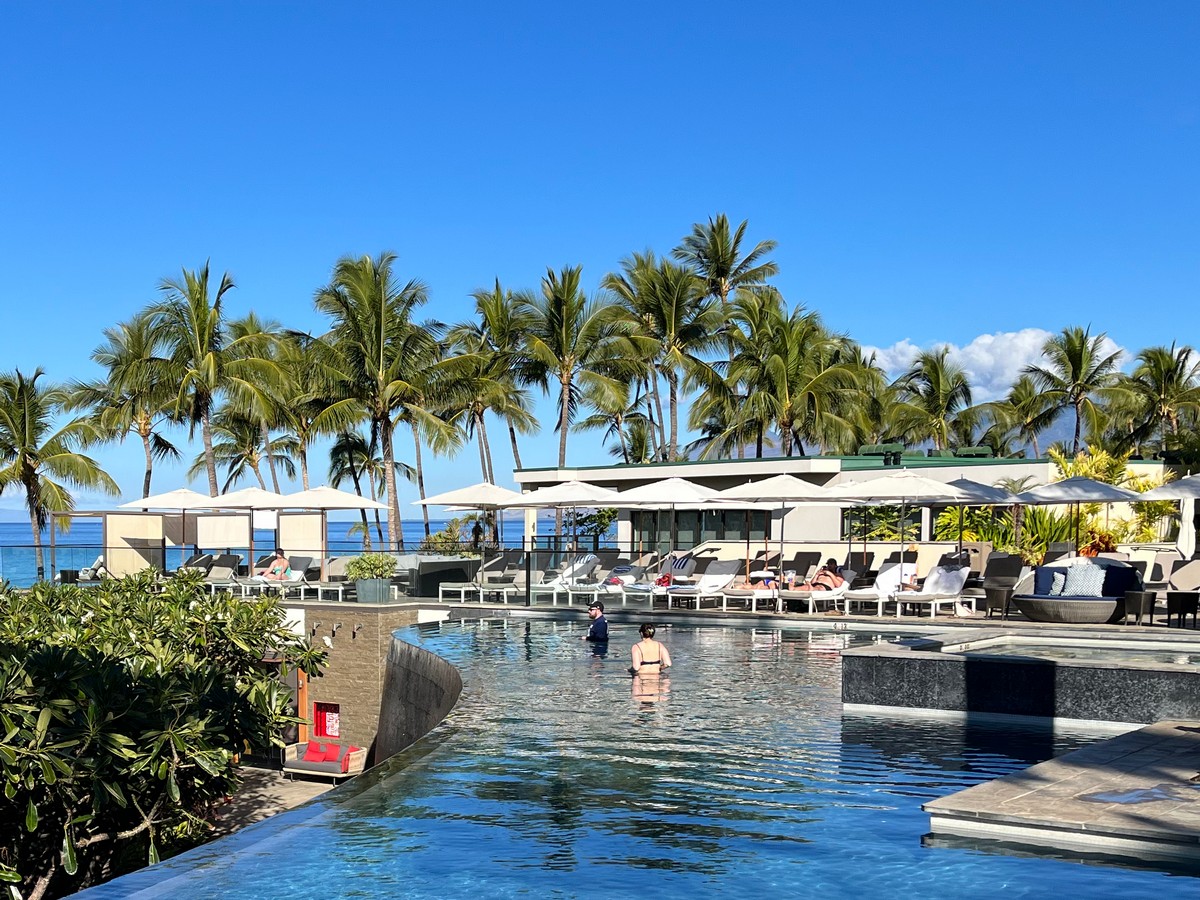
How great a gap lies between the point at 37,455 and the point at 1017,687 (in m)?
30.4

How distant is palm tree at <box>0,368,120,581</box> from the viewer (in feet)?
110

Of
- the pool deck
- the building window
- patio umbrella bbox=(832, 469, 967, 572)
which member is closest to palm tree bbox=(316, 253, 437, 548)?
the building window

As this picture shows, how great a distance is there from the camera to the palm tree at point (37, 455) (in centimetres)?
3347

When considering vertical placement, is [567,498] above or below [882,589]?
above

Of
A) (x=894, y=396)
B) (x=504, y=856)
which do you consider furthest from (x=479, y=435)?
(x=504, y=856)

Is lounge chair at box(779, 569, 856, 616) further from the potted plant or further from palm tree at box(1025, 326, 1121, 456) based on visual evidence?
palm tree at box(1025, 326, 1121, 456)

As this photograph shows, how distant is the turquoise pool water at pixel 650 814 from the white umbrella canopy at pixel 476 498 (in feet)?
46.4

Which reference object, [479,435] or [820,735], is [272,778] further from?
[479,435]

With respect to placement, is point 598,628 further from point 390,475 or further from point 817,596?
point 390,475

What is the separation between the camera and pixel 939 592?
731 inches

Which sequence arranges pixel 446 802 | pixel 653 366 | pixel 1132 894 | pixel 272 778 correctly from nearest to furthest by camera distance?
1. pixel 1132 894
2. pixel 446 802
3. pixel 272 778
4. pixel 653 366

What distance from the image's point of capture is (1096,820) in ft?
20.0

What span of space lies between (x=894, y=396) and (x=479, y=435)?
20310mm

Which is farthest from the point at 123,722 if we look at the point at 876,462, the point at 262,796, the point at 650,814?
the point at 876,462
